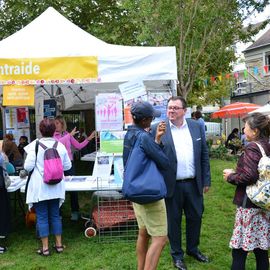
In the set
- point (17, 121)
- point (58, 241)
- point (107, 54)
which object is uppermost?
point (107, 54)

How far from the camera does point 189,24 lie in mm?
11789

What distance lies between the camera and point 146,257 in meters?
3.49

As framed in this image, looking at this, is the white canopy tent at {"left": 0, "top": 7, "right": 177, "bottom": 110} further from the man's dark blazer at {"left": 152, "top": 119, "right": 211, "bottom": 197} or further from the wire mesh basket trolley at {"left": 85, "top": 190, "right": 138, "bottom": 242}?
the wire mesh basket trolley at {"left": 85, "top": 190, "right": 138, "bottom": 242}

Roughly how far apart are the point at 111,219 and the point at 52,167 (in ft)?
4.24

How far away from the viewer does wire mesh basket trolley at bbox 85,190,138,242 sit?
18.0 ft

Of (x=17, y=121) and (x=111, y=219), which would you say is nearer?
(x=111, y=219)

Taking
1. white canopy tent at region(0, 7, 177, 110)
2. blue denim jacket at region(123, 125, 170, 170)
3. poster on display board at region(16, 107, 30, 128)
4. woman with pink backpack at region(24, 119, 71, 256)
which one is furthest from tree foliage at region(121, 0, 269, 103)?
blue denim jacket at region(123, 125, 170, 170)

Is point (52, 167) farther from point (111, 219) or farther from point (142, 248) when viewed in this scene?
point (142, 248)

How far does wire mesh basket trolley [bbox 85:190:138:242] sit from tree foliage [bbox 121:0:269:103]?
23.4 ft

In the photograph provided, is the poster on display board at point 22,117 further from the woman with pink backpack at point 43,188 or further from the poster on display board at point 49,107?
the woman with pink backpack at point 43,188

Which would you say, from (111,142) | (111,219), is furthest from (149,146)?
(111,219)

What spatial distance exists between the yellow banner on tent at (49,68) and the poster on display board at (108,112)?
0.35 m

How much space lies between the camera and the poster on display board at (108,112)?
5418 millimetres

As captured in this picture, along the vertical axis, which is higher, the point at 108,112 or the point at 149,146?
the point at 108,112
